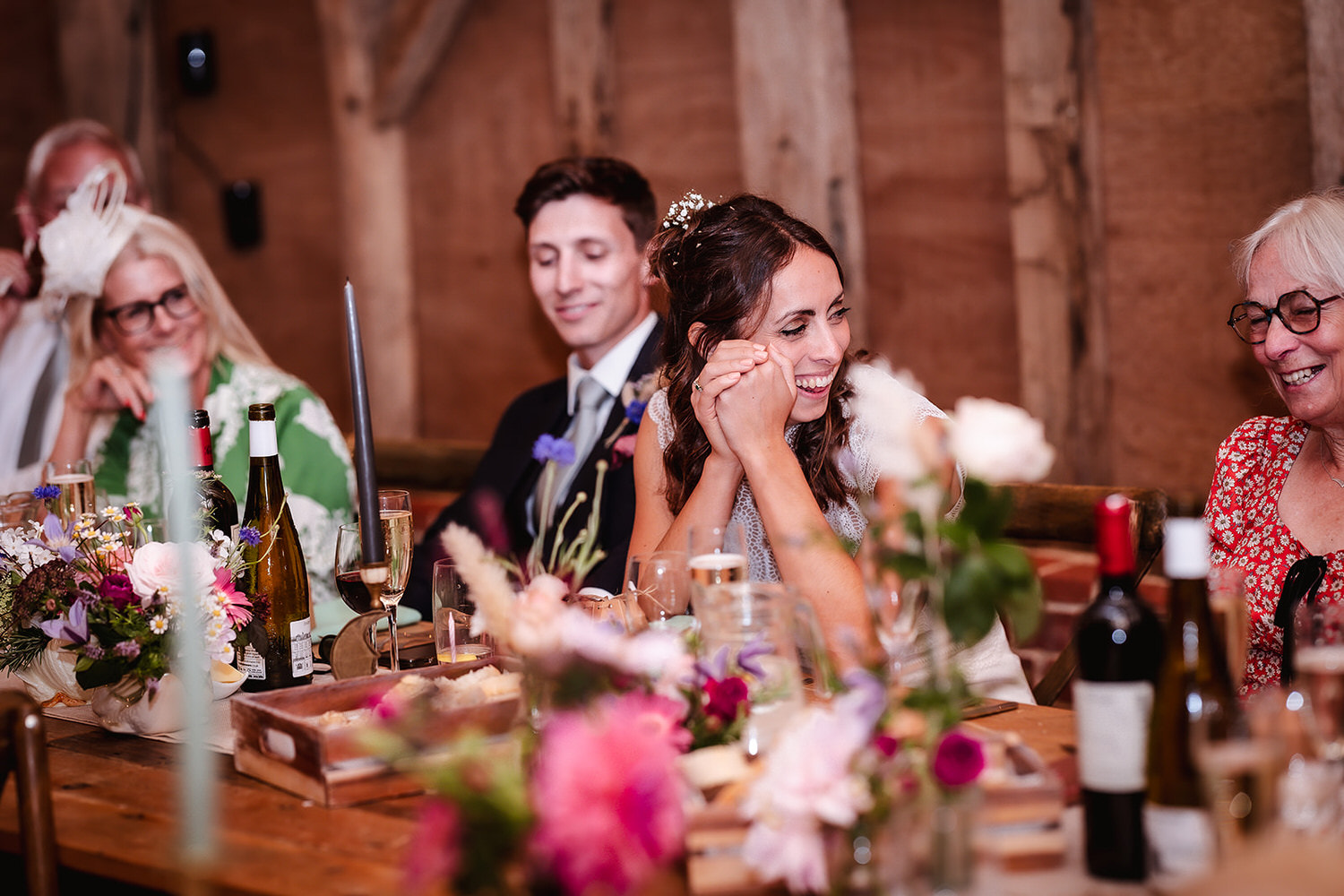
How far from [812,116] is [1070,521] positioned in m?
1.30

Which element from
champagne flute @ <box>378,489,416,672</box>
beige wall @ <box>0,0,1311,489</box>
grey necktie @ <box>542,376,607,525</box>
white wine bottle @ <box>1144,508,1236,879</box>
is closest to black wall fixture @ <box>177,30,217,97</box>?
beige wall @ <box>0,0,1311,489</box>

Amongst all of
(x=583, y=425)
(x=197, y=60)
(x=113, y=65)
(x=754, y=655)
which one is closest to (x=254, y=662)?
(x=754, y=655)

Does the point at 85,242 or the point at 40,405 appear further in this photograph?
the point at 40,405

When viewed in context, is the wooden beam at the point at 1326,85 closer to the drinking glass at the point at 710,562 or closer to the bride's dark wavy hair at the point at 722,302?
the bride's dark wavy hair at the point at 722,302

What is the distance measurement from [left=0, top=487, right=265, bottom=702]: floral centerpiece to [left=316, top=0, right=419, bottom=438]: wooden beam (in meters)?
2.24

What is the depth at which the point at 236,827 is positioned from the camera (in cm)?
116

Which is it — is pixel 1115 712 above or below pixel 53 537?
below

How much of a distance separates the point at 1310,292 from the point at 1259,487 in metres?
0.30

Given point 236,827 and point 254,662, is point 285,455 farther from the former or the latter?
point 236,827

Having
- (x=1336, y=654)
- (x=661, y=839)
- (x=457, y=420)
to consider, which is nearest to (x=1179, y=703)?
(x=1336, y=654)

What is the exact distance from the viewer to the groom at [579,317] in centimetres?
257

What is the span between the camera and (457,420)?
12.6 feet

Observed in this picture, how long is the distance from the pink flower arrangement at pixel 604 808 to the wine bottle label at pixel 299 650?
3.04 ft

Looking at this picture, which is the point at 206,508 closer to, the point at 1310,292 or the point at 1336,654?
the point at 1336,654
